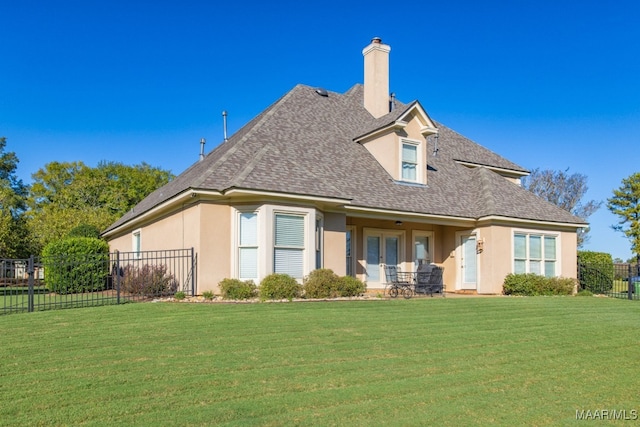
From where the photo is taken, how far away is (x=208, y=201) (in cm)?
1530

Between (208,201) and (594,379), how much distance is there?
1099 cm

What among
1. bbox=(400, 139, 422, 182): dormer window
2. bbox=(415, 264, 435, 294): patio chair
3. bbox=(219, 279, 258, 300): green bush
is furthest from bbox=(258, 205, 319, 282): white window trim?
bbox=(400, 139, 422, 182): dormer window

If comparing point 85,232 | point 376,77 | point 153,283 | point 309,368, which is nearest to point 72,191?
point 85,232

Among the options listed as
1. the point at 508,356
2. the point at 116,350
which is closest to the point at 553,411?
the point at 508,356

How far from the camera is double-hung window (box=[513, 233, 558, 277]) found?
66.6 feet

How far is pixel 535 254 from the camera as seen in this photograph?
2072 cm

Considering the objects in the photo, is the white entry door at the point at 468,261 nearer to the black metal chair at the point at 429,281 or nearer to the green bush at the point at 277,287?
the black metal chair at the point at 429,281

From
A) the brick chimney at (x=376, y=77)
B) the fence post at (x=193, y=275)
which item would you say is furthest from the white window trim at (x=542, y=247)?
the fence post at (x=193, y=275)

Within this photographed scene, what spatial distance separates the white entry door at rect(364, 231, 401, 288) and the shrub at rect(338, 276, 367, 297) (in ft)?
15.6

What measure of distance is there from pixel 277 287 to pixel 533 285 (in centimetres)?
1014

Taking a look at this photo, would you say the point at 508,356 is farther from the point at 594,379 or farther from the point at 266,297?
the point at 266,297

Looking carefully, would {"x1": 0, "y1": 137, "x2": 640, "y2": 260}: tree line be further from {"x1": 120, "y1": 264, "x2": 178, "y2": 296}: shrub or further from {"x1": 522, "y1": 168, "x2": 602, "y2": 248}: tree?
{"x1": 120, "y1": 264, "x2": 178, "y2": 296}: shrub

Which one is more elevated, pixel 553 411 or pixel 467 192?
pixel 467 192

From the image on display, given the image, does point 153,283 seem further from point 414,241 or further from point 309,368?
point 414,241
